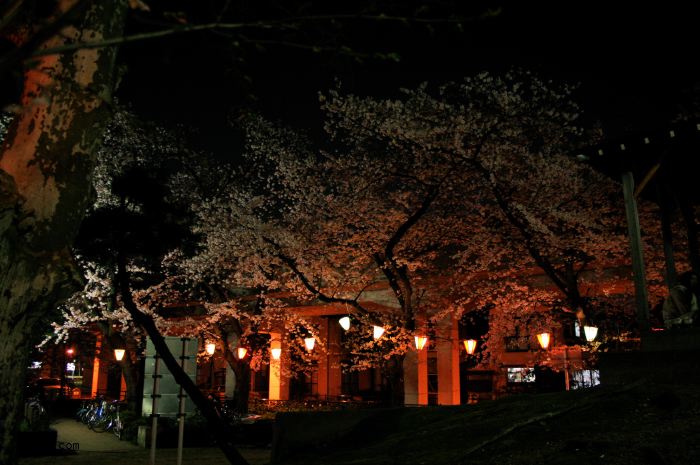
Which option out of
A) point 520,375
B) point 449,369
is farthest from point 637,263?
point 520,375

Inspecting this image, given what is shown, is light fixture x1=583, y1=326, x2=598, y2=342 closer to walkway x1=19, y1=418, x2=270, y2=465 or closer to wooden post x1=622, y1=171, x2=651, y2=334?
wooden post x1=622, y1=171, x2=651, y2=334

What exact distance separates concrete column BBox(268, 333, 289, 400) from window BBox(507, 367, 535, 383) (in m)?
12.3

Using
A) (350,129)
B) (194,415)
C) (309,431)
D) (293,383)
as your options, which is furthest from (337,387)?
(309,431)

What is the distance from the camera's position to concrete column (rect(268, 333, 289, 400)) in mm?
30766

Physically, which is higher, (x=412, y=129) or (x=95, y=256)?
(x=412, y=129)

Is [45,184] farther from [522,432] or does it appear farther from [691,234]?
[691,234]

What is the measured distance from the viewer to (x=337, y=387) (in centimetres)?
3406

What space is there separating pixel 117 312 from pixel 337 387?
46.4ft

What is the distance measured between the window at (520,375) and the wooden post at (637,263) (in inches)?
808

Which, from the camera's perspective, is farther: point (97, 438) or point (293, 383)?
point (293, 383)

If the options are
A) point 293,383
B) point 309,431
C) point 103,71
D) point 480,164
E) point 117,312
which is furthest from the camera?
point 293,383

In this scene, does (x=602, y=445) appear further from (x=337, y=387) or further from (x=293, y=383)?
(x=293, y=383)

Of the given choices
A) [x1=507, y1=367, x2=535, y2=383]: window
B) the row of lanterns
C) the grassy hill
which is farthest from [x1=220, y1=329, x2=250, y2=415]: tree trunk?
the grassy hill

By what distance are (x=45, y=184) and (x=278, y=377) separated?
1164 inches
